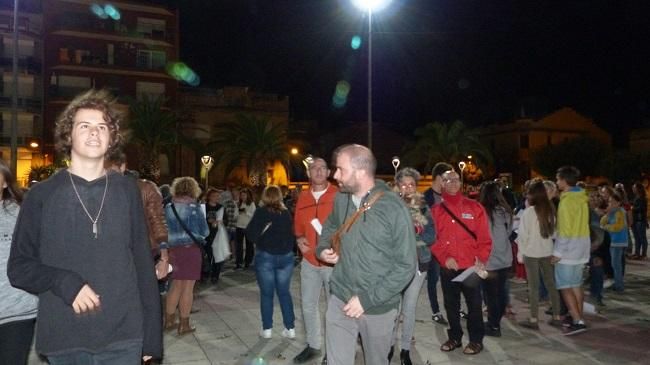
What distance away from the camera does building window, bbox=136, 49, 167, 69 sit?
41.2m

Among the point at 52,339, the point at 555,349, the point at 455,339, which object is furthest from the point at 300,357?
the point at 52,339

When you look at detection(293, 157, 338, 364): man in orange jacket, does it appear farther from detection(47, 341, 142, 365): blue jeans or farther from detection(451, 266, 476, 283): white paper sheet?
detection(47, 341, 142, 365): blue jeans

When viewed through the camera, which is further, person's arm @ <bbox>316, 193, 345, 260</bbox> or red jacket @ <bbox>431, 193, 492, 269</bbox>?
red jacket @ <bbox>431, 193, 492, 269</bbox>

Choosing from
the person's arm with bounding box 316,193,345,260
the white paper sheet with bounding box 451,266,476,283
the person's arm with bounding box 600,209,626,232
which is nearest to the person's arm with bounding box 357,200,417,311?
the person's arm with bounding box 316,193,345,260

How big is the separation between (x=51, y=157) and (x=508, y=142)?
44163mm

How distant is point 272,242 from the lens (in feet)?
21.5

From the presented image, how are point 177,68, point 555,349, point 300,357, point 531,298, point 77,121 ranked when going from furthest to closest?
1. point 177,68
2. point 531,298
3. point 555,349
4. point 300,357
5. point 77,121

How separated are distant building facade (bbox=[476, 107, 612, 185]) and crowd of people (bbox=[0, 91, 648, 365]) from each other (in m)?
51.7

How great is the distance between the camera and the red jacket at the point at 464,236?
237 inches

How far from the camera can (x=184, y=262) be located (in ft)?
22.6

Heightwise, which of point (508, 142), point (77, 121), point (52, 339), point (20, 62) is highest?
point (20, 62)

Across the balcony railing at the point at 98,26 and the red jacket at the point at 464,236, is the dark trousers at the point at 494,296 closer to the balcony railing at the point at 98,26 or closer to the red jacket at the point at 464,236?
the red jacket at the point at 464,236

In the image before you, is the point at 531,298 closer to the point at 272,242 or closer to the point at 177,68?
the point at 272,242

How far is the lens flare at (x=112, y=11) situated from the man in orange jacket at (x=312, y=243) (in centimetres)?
3909
